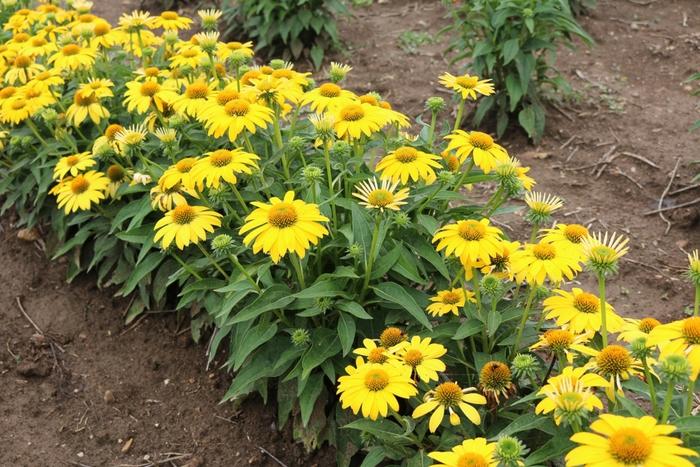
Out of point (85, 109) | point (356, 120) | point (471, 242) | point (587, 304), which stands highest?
point (356, 120)

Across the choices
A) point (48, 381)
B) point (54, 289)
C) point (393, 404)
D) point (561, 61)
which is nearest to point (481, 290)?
point (393, 404)

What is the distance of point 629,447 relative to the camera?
4.72ft

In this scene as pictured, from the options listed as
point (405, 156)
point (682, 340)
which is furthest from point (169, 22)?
point (682, 340)

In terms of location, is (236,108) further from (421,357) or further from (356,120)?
(421,357)

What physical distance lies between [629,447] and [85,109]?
2.94 metres

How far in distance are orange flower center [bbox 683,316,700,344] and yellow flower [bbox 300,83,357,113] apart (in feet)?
4.93

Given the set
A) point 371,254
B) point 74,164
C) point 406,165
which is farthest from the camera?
point 74,164

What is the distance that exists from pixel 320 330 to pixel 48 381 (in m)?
1.60

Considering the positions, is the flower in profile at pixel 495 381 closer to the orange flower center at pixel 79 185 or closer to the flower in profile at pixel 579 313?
the flower in profile at pixel 579 313

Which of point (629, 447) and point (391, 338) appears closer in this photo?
point (629, 447)

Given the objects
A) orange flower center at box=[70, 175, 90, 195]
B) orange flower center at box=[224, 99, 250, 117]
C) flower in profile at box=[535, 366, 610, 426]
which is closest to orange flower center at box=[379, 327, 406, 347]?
flower in profile at box=[535, 366, 610, 426]

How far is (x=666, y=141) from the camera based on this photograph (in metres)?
5.02

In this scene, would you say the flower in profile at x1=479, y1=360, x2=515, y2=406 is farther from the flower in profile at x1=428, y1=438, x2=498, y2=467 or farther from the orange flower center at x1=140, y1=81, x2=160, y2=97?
the orange flower center at x1=140, y1=81, x2=160, y2=97

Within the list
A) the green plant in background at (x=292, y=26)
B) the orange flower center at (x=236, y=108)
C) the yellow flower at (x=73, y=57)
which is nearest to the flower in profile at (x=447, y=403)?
the orange flower center at (x=236, y=108)
